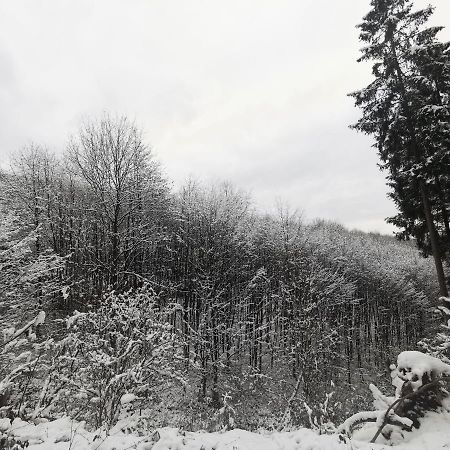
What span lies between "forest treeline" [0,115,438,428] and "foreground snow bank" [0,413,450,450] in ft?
17.6

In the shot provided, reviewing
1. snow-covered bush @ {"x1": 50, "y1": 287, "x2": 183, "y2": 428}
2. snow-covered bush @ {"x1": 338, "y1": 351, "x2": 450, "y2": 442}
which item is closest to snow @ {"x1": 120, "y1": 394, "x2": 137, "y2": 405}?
snow-covered bush @ {"x1": 50, "y1": 287, "x2": 183, "y2": 428}

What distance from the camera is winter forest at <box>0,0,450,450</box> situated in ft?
17.4

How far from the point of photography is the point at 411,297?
3944cm

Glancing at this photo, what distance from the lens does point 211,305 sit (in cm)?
2070

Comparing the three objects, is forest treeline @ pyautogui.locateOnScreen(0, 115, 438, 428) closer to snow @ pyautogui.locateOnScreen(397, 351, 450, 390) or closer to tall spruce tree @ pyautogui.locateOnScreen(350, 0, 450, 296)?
snow @ pyautogui.locateOnScreen(397, 351, 450, 390)

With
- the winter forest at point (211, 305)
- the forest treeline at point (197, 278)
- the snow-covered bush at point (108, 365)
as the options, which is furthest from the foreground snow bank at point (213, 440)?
the forest treeline at point (197, 278)

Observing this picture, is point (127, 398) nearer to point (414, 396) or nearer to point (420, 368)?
point (414, 396)

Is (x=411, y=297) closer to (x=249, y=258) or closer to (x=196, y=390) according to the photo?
(x=249, y=258)

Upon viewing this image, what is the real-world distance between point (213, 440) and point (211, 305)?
15.7 m

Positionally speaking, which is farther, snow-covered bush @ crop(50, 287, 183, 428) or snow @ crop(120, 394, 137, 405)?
snow-covered bush @ crop(50, 287, 183, 428)

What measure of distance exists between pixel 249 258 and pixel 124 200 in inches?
506

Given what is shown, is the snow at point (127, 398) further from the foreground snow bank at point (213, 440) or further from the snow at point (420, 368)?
the snow at point (420, 368)

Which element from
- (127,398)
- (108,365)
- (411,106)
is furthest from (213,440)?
(411,106)

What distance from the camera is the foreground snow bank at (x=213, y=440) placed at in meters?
4.51
